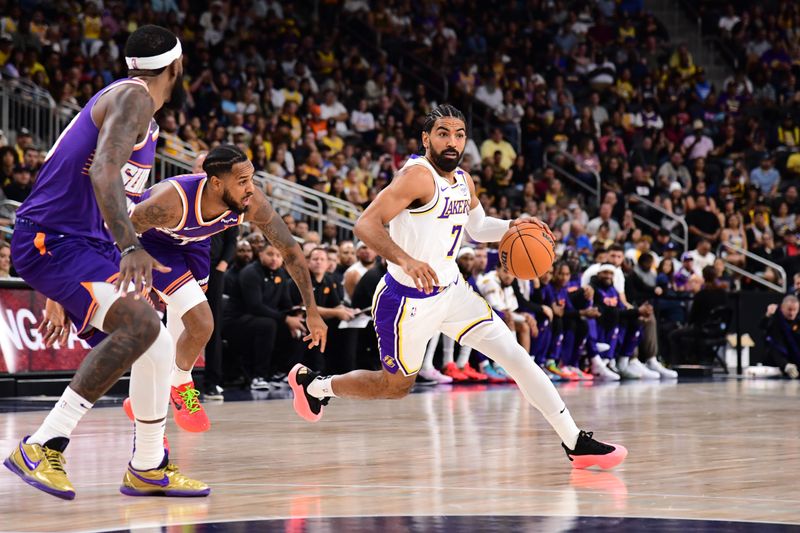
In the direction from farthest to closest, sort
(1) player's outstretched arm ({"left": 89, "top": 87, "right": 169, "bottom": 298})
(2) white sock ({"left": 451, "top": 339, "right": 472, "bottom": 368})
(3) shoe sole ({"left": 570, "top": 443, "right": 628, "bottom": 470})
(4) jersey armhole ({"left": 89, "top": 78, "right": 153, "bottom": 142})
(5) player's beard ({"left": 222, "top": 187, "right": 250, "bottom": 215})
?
(2) white sock ({"left": 451, "top": 339, "right": 472, "bottom": 368}) < (3) shoe sole ({"left": 570, "top": 443, "right": 628, "bottom": 470}) < (5) player's beard ({"left": 222, "top": 187, "right": 250, "bottom": 215}) < (4) jersey armhole ({"left": 89, "top": 78, "right": 153, "bottom": 142}) < (1) player's outstretched arm ({"left": 89, "top": 87, "right": 169, "bottom": 298})

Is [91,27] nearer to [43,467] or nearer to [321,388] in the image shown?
[321,388]

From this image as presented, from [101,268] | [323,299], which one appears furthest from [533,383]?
[323,299]

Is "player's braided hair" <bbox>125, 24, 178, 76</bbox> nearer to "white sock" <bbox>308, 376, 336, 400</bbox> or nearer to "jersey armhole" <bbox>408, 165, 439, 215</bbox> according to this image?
"jersey armhole" <bbox>408, 165, 439, 215</bbox>

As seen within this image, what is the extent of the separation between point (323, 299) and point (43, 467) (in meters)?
9.00

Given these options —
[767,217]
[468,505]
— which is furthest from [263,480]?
[767,217]

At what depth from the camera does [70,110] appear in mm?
16328

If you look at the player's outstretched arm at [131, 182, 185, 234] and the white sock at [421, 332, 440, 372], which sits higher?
the player's outstretched arm at [131, 182, 185, 234]

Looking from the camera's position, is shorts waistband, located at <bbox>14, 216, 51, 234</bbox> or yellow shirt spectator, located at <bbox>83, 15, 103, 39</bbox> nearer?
shorts waistband, located at <bbox>14, 216, 51, 234</bbox>

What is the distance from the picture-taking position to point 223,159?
6102 millimetres

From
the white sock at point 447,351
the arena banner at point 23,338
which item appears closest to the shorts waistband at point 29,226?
the arena banner at point 23,338

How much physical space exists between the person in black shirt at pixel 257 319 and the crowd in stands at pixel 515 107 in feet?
0.40

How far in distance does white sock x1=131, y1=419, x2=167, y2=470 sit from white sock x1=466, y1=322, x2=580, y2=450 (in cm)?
199

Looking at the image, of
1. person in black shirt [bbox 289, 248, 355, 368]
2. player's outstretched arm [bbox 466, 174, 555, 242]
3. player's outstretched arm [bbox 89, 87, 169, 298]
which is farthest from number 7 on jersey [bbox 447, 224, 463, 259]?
person in black shirt [bbox 289, 248, 355, 368]

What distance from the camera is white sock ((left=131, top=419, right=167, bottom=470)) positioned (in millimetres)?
5512
